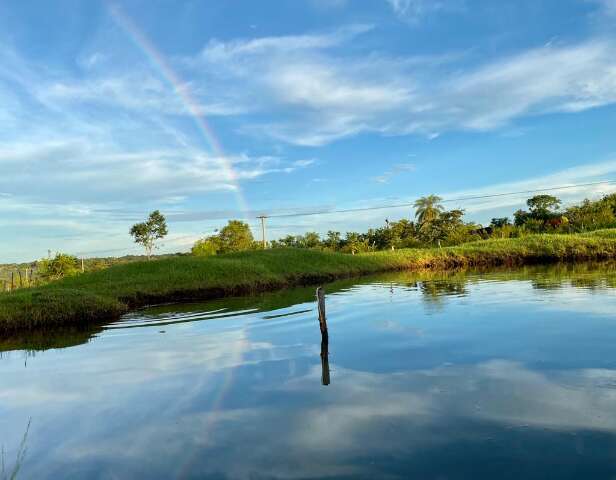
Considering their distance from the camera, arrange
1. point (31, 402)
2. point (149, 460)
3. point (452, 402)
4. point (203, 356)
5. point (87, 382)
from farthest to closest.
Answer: point (203, 356) → point (87, 382) → point (31, 402) → point (452, 402) → point (149, 460)

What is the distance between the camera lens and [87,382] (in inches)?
361

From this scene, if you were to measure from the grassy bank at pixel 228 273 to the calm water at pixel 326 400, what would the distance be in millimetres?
3498

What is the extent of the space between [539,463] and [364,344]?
20.6 feet

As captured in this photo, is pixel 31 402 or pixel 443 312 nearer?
pixel 31 402

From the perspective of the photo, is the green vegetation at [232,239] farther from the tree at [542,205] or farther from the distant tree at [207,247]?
the tree at [542,205]

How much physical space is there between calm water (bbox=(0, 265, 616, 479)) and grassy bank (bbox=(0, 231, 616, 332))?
3.50 meters

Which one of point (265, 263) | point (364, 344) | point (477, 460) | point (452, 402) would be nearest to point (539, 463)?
point (477, 460)

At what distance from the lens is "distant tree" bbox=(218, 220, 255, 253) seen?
64.0 metres

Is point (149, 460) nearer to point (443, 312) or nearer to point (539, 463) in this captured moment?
point (539, 463)

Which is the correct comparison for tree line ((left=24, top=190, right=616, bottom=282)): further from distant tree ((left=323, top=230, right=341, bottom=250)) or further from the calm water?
the calm water

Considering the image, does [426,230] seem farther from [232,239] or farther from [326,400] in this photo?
[326,400]

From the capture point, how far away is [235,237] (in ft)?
213

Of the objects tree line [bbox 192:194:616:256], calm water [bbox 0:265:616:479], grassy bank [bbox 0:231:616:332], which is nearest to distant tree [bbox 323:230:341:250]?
tree line [bbox 192:194:616:256]

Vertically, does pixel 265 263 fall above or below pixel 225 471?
above
